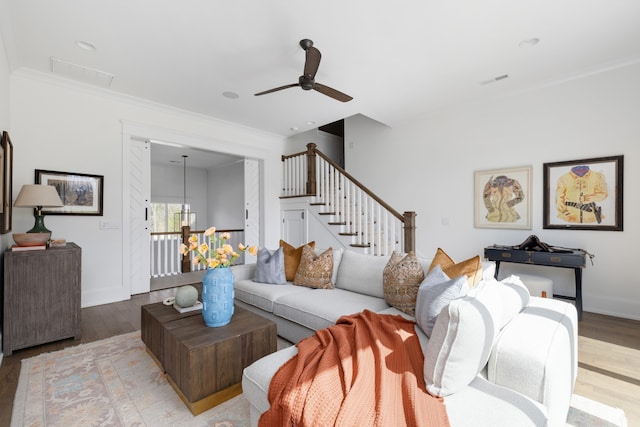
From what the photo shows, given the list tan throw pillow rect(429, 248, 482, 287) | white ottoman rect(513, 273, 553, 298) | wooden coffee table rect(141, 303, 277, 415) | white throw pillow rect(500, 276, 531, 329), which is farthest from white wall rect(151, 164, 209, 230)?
white throw pillow rect(500, 276, 531, 329)

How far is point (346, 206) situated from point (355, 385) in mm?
4165

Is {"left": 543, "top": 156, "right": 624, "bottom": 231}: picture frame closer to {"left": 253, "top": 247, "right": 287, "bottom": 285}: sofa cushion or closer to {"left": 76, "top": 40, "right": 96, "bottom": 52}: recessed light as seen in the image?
{"left": 253, "top": 247, "right": 287, "bottom": 285}: sofa cushion

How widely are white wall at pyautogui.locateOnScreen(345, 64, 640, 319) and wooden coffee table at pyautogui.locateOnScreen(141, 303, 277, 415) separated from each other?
313 centimetres

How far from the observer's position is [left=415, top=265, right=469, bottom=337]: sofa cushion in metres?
1.84

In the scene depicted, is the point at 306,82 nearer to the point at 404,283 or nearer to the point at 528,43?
the point at 404,283

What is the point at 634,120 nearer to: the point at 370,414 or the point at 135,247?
the point at 370,414

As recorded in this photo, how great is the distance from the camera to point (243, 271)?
3.54 metres

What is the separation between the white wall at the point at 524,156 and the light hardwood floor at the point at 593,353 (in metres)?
0.69

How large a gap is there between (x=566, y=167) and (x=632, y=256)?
124cm

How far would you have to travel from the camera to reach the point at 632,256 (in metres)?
3.48

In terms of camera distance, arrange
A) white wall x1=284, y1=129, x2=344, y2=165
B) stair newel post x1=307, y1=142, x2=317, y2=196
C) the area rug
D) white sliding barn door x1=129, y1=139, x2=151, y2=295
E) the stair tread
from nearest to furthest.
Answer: the area rug < white sliding barn door x1=129, y1=139, x2=151, y2=295 < the stair tread < stair newel post x1=307, y1=142, x2=317, y2=196 < white wall x1=284, y1=129, x2=344, y2=165

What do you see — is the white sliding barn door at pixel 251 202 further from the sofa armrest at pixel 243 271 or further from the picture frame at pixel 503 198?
the picture frame at pixel 503 198

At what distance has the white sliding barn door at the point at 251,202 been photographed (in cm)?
609

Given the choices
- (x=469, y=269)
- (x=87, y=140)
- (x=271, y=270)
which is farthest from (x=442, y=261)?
(x=87, y=140)
